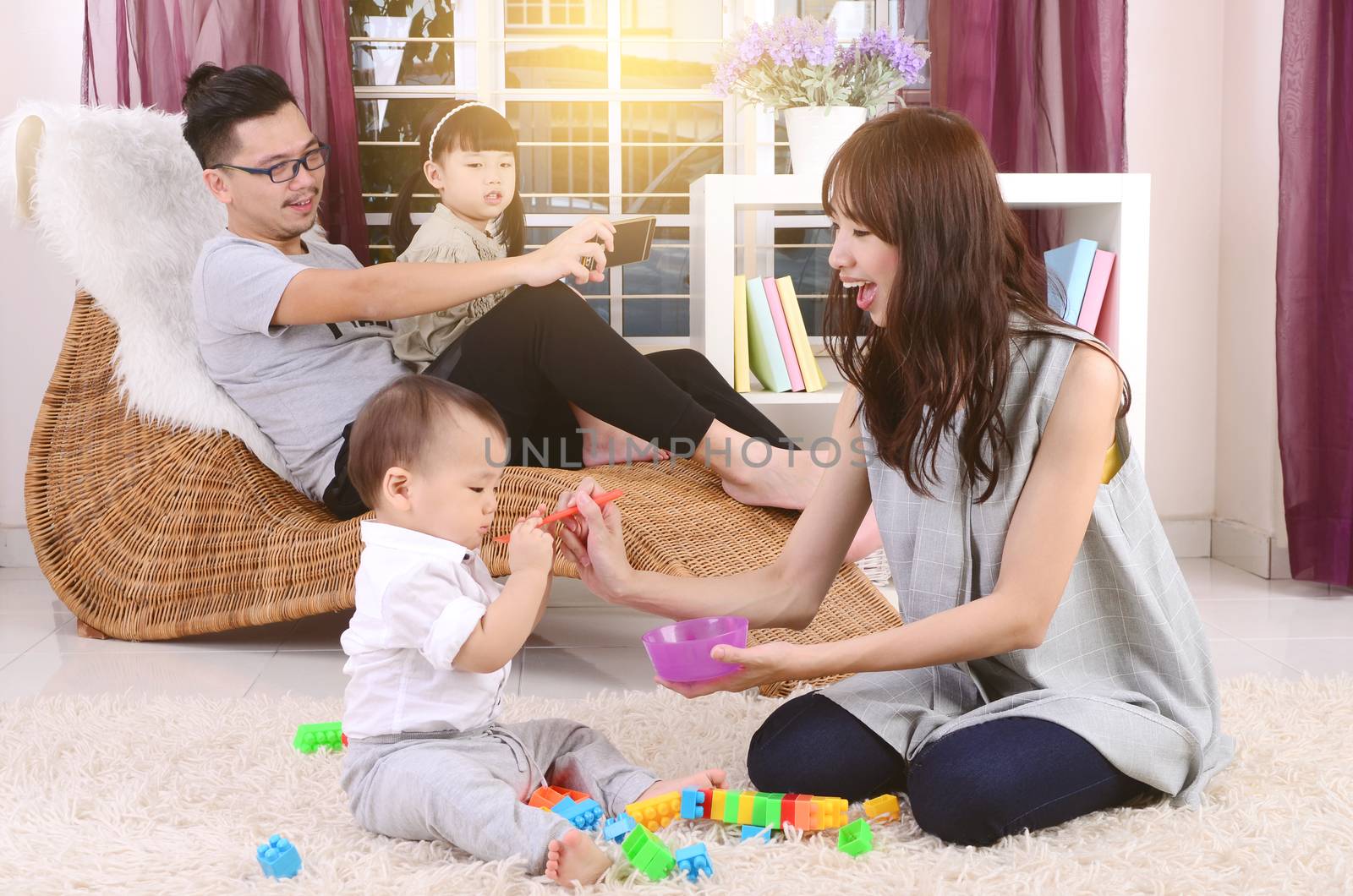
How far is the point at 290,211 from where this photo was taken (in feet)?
7.11

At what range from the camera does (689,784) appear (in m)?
1.31

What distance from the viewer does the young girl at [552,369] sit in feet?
6.46

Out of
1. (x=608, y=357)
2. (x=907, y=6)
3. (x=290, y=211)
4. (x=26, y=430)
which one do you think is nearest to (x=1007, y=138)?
(x=907, y=6)

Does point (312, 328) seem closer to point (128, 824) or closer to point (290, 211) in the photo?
point (290, 211)

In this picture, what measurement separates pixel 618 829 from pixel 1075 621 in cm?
55

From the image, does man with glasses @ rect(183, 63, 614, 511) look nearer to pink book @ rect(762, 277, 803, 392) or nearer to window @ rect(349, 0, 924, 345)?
pink book @ rect(762, 277, 803, 392)

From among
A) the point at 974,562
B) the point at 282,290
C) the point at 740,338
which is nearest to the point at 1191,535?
the point at 740,338

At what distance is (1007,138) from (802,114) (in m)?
0.53

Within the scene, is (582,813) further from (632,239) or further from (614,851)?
(632,239)

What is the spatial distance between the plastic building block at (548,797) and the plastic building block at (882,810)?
31cm

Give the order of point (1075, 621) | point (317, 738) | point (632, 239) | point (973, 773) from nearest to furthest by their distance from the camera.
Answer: point (973, 773), point (1075, 621), point (317, 738), point (632, 239)

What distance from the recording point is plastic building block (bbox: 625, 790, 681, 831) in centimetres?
128

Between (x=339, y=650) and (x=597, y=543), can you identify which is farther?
(x=339, y=650)

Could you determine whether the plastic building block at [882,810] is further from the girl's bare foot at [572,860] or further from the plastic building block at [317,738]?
the plastic building block at [317,738]
